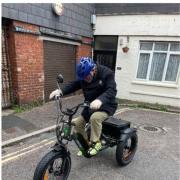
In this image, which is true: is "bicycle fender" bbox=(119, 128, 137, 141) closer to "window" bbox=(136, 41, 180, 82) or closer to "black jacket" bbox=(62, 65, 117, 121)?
"black jacket" bbox=(62, 65, 117, 121)

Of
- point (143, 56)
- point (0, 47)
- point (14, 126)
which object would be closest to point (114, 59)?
point (143, 56)

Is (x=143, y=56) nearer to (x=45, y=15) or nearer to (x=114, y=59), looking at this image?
(x=114, y=59)

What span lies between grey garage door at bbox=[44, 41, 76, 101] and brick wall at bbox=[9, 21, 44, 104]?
39cm

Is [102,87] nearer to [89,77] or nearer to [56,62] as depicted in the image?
[89,77]

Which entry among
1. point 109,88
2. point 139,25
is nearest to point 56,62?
point 139,25

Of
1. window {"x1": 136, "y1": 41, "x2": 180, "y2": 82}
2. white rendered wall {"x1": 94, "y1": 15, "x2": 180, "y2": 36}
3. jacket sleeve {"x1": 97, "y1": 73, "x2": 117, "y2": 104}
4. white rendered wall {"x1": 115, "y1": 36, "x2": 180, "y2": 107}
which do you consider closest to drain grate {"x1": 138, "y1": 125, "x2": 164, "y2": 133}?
jacket sleeve {"x1": 97, "y1": 73, "x2": 117, "y2": 104}

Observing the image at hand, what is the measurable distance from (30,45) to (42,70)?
0.95 meters

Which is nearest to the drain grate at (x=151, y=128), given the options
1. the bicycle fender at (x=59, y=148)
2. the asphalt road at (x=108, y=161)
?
the asphalt road at (x=108, y=161)

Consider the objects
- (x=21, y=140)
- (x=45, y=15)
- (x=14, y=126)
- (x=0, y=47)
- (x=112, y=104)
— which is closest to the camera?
(x=112, y=104)

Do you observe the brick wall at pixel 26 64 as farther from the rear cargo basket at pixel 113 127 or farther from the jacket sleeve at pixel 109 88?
the jacket sleeve at pixel 109 88

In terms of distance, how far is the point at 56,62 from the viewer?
7570 millimetres

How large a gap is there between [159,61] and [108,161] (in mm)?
6001

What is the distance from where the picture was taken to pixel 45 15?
6.55m

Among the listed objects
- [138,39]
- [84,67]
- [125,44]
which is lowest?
[84,67]
